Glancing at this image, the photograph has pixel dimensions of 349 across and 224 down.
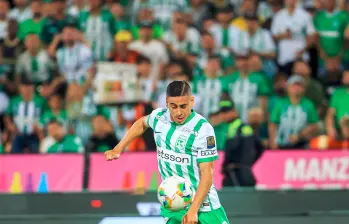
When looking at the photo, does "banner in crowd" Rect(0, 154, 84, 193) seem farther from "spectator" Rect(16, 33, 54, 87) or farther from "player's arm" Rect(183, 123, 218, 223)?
"player's arm" Rect(183, 123, 218, 223)

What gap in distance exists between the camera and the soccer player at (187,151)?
6.58m

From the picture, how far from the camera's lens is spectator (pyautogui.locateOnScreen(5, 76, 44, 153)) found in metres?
13.1

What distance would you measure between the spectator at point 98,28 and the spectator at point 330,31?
344 centimetres

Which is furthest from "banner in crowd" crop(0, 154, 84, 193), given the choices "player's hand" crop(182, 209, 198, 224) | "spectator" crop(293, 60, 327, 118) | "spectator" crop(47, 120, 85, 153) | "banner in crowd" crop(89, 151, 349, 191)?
"player's hand" crop(182, 209, 198, 224)

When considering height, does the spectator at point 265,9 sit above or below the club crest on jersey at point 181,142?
above

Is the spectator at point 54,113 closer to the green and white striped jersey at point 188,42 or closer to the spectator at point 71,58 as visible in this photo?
the spectator at point 71,58

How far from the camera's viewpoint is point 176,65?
13.4 metres

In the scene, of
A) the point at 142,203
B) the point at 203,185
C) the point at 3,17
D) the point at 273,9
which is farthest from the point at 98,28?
the point at 203,185

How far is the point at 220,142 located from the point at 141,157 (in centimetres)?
124

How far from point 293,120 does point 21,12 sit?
16.8 ft

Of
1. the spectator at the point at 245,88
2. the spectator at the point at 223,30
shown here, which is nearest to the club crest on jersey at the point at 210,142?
the spectator at the point at 245,88

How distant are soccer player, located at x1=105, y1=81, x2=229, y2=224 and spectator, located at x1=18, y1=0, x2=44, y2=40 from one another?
7895 millimetres

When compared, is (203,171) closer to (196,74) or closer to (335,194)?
(335,194)

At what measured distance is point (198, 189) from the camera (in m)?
6.58
